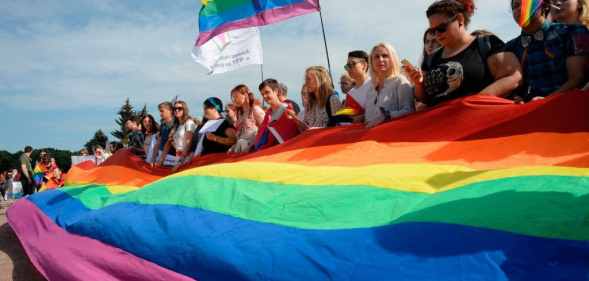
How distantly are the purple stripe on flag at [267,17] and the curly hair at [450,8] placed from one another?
2561 mm

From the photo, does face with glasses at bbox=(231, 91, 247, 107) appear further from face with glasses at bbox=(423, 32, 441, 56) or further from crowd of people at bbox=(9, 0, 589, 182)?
face with glasses at bbox=(423, 32, 441, 56)

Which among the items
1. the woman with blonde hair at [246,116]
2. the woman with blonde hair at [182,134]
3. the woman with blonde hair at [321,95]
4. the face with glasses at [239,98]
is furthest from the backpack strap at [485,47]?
the woman with blonde hair at [182,134]

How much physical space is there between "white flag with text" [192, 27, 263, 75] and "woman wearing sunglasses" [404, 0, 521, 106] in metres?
3.73

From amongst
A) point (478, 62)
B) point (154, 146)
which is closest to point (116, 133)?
point (154, 146)

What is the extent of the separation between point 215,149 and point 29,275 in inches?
102

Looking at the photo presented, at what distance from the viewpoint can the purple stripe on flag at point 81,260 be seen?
80.2 inches

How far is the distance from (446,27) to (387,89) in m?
0.72

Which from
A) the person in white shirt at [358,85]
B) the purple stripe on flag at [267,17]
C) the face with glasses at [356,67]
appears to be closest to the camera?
the person in white shirt at [358,85]

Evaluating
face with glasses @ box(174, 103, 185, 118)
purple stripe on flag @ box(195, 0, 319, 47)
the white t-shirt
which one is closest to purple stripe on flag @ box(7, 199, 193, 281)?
the white t-shirt

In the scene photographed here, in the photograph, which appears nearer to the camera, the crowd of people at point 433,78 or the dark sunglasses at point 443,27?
the crowd of people at point 433,78

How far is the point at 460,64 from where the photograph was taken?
3174 millimetres

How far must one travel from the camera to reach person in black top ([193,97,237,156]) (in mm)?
5355

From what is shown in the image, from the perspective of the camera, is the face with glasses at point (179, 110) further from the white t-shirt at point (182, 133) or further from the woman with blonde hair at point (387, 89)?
the woman with blonde hair at point (387, 89)

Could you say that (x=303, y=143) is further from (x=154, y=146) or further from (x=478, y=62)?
(x=154, y=146)
